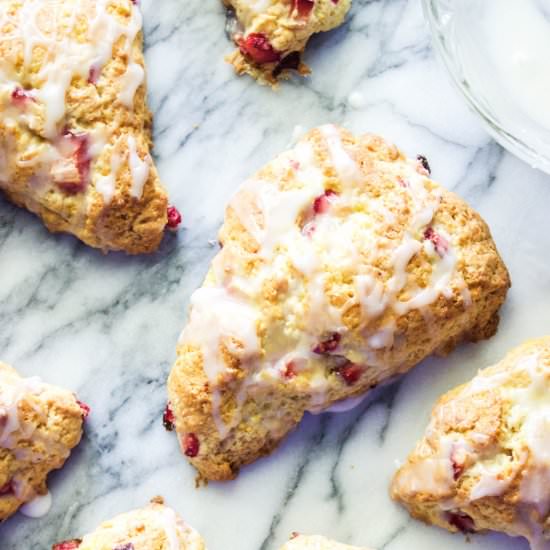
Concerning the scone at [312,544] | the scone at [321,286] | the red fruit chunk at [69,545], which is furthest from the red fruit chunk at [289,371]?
the red fruit chunk at [69,545]

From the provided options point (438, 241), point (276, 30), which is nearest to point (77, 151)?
point (276, 30)

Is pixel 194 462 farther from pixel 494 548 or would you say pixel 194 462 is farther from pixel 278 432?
pixel 494 548

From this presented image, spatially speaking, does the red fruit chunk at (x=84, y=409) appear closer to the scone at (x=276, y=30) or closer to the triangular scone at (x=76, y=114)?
the triangular scone at (x=76, y=114)

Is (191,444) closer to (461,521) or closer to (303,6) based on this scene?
(461,521)

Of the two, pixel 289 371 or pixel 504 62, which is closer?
pixel 289 371

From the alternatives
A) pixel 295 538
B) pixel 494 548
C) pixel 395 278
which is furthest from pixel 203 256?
pixel 494 548

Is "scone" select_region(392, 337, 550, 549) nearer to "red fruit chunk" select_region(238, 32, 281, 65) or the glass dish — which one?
the glass dish
